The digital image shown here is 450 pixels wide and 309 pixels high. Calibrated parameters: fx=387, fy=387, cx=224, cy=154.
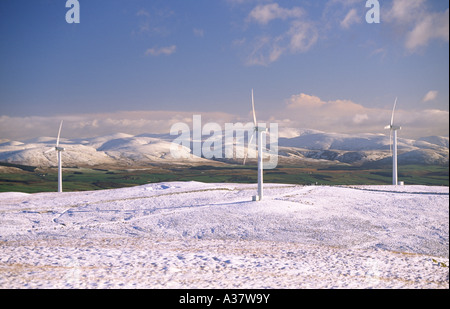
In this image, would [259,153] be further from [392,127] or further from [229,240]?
[392,127]

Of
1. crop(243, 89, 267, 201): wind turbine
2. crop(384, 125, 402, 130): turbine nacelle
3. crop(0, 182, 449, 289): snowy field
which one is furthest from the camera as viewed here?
crop(384, 125, 402, 130): turbine nacelle

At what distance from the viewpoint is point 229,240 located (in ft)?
94.8

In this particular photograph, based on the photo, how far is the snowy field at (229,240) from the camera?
19.1 metres

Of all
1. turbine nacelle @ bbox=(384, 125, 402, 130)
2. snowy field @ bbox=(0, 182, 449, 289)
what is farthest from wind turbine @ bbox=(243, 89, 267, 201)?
turbine nacelle @ bbox=(384, 125, 402, 130)

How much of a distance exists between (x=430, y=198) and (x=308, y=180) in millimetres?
105102

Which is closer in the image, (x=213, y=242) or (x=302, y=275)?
(x=302, y=275)

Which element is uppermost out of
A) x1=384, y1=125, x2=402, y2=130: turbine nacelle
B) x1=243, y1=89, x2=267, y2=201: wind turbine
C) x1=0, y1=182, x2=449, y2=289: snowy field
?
x1=384, y1=125, x2=402, y2=130: turbine nacelle

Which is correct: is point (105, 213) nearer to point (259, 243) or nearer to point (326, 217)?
point (259, 243)

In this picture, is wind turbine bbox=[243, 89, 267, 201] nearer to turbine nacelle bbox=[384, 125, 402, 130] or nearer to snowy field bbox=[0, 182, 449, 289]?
snowy field bbox=[0, 182, 449, 289]

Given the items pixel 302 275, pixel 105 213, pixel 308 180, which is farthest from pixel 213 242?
pixel 308 180

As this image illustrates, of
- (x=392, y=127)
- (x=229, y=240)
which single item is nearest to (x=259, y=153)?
(x=229, y=240)

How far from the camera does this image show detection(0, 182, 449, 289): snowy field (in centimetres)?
1908
